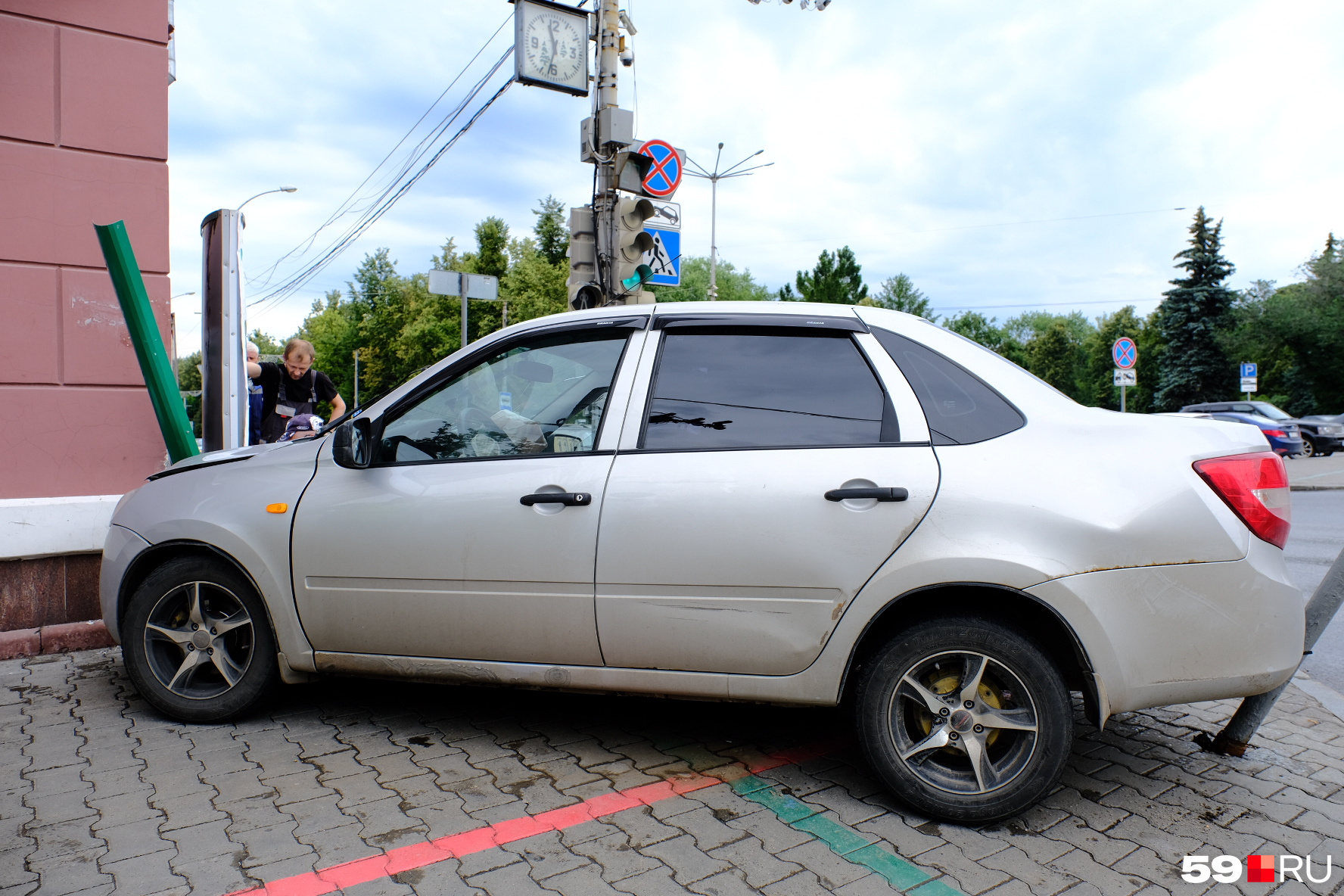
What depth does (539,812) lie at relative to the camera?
300cm

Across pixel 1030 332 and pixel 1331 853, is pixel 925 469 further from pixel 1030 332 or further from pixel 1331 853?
pixel 1030 332

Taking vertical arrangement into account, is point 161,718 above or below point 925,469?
below

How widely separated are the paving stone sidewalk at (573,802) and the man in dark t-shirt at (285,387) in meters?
3.49

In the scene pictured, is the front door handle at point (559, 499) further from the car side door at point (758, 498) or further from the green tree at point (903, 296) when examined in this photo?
the green tree at point (903, 296)

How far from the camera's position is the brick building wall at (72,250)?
5.19m

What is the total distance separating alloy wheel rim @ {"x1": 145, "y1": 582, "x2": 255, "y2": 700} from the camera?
12.3ft

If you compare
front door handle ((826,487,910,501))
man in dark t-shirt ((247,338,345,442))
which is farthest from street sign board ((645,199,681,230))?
front door handle ((826,487,910,501))

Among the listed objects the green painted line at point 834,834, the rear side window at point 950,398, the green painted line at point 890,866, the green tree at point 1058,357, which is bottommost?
the green painted line at point 890,866

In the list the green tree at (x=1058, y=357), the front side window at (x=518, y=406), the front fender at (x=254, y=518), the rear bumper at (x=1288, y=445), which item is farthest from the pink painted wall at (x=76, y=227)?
the green tree at (x=1058, y=357)

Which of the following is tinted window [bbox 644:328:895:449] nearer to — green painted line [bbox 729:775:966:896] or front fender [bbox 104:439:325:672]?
green painted line [bbox 729:775:966:896]

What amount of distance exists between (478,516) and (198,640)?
1.40 metres

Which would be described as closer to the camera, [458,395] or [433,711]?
[458,395]

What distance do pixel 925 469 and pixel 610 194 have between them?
6.61 m

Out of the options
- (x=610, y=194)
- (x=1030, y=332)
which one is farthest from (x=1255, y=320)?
(x=1030, y=332)
